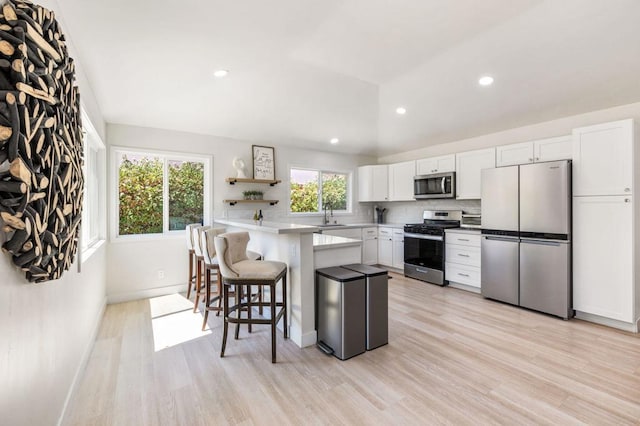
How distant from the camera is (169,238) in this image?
4.18m

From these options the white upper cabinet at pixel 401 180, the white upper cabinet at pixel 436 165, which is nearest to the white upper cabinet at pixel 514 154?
the white upper cabinet at pixel 436 165

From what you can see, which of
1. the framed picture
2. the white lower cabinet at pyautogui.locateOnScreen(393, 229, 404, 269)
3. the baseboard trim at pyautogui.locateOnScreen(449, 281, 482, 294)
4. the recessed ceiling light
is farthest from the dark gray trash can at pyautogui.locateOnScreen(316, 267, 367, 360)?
the white lower cabinet at pyautogui.locateOnScreen(393, 229, 404, 269)

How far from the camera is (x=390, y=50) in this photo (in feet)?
8.45

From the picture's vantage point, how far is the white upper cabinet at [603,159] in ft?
9.53

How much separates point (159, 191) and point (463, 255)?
179 inches

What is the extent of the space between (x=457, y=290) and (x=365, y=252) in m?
1.90

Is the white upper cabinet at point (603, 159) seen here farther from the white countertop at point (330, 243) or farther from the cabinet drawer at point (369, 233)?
the cabinet drawer at point (369, 233)

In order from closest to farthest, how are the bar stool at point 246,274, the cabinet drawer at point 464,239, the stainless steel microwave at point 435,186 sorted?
1. the bar stool at point 246,274
2. the cabinet drawer at point 464,239
3. the stainless steel microwave at point 435,186

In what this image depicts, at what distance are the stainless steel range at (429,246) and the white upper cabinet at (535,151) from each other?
118 centimetres

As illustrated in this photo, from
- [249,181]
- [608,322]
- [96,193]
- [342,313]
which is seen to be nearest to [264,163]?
[249,181]

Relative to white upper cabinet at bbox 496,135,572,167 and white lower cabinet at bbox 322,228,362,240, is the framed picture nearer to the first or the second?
white lower cabinet at bbox 322,228,362,240

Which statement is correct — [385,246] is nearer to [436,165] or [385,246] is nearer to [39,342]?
[436,165]

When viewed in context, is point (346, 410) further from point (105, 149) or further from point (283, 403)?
point (105, 149)

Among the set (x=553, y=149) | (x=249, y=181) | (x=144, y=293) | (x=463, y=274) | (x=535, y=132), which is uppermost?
(x=535, y=132)
